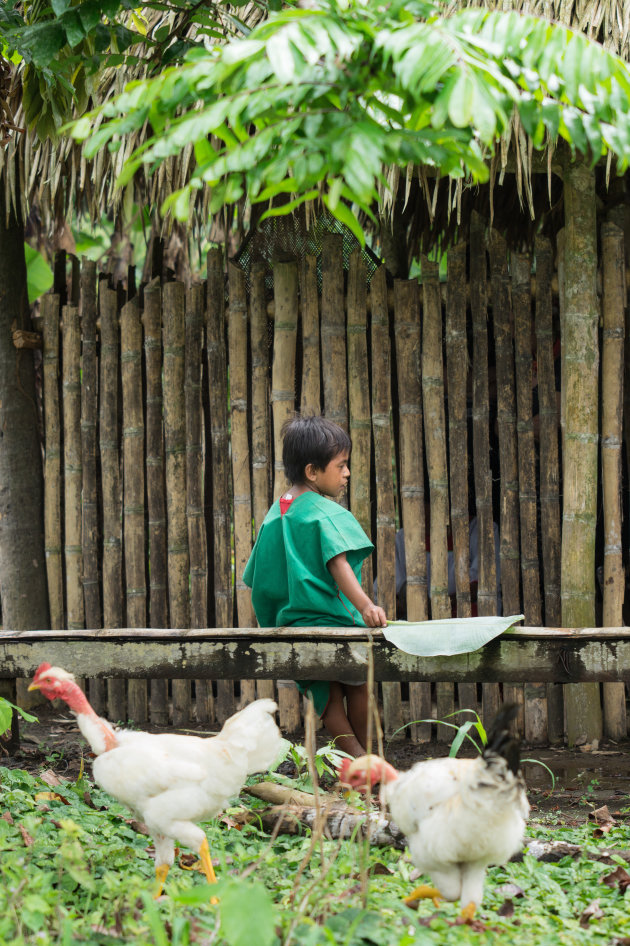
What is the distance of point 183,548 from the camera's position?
459cm

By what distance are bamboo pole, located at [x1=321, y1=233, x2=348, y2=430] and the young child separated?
0.83m

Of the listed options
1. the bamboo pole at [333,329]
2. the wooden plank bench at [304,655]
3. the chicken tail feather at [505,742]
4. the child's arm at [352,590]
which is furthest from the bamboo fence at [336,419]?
the chicken tail feather at [505,742]

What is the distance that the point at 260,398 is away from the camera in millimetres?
4449

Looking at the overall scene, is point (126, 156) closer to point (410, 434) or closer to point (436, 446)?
point (410, 434)

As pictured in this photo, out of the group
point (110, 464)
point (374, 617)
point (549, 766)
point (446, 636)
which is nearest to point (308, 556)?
point (374, 617)

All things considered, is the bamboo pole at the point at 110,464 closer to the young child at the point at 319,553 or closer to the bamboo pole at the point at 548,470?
the young child at the point at 319,553

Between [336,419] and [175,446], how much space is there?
87 centimetres

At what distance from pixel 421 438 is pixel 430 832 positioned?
253 cm

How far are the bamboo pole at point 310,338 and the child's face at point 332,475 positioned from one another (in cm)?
89

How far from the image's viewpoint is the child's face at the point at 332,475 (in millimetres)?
3465

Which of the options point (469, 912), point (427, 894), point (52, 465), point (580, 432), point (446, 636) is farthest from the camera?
point (52, 465)

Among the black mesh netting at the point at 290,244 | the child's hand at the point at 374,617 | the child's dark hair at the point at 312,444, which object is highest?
the black mesh netting at the point at 290,244

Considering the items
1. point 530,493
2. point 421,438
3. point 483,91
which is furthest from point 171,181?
point 483,91

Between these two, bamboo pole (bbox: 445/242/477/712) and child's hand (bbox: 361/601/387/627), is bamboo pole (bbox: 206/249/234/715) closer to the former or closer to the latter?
bamboo pole (bbox: 445/242/477/712)
